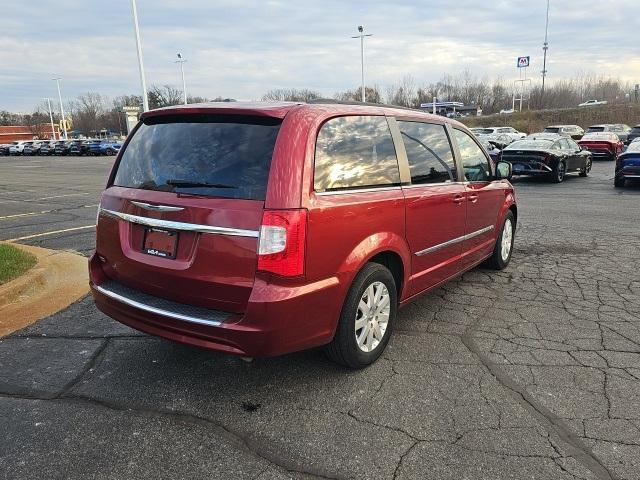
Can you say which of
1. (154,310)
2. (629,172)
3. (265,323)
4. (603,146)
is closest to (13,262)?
(154,310)

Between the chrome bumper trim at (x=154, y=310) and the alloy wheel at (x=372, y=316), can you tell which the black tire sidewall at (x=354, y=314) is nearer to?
the alloy wheel at (x=372, y=316)

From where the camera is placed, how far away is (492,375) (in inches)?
143

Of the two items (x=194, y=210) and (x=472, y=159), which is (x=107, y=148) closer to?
(x=472, y=159)

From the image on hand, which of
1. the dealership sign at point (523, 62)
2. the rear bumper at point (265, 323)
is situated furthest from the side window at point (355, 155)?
the dealership sign at point (523, 62)

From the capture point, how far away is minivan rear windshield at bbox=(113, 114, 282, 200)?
10.1 feet

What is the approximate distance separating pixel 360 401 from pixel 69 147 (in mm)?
58095

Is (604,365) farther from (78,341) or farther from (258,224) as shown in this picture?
(78,341)

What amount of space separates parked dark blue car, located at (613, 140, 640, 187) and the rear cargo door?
14.8 m

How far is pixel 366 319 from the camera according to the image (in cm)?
365

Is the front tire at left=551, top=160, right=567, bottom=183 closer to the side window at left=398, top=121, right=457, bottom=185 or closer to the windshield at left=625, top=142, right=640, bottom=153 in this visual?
the windshield at left=625, top=142, right=640, bottom=153

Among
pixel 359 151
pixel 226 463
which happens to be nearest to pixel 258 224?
pixel 359 151

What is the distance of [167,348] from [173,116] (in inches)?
71.5

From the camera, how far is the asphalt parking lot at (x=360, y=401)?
2707 millimetres

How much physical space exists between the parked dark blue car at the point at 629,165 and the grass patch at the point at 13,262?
598 inches
